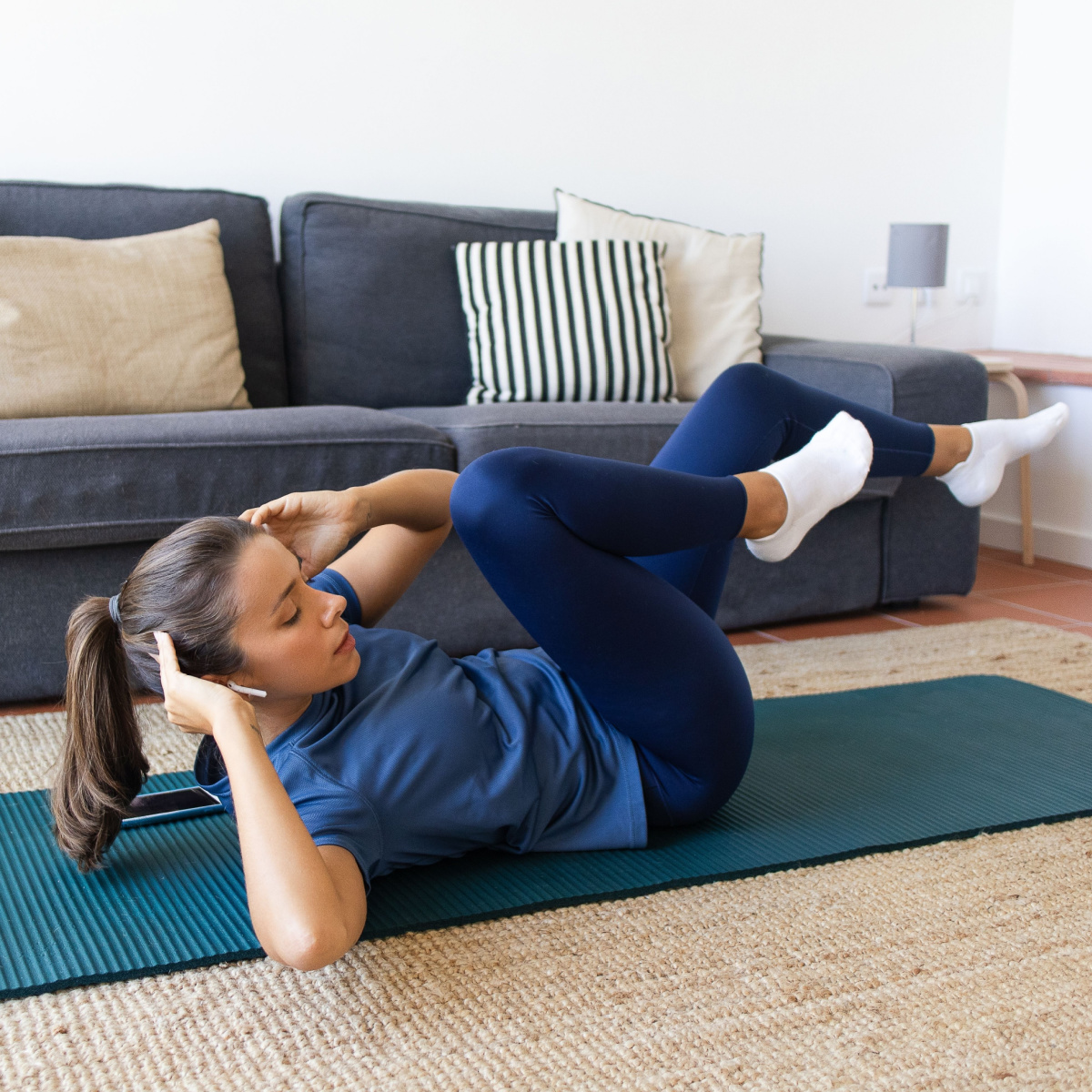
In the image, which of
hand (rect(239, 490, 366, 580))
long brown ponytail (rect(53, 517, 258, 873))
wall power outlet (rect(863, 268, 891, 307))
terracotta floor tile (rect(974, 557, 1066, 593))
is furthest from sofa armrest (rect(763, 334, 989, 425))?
long brown ponytail (rect(53, 517, 258, 873))

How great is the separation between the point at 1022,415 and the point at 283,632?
2.45 metres

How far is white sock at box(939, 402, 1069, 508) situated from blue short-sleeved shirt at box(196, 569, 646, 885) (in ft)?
2.39

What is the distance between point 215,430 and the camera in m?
1.80

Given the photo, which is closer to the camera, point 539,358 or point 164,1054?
point 164,1054

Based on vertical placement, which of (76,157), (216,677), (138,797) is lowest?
(138,797)

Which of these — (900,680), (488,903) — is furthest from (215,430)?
(900,680)

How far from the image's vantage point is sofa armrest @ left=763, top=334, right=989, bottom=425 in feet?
7.34

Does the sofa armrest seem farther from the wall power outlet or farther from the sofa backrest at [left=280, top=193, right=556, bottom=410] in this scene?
the wall power outlet

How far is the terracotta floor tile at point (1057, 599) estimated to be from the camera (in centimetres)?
248

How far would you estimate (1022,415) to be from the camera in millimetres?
2914

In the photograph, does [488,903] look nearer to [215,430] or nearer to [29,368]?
A: [215,430]

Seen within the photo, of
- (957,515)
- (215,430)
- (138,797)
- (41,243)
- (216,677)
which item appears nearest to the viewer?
(216,677)

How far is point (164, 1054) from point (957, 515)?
203 cm

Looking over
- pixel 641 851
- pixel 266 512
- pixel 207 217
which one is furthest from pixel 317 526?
pixel 207 217
